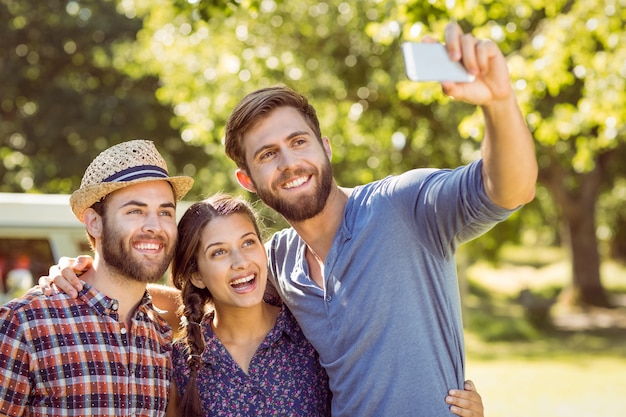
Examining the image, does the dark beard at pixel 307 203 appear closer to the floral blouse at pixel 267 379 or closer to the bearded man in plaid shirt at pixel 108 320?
the bearded man in plaid shirt at pixel 108 320

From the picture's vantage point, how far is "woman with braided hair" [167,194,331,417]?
2.89 meters

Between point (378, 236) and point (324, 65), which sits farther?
point (324, 65)

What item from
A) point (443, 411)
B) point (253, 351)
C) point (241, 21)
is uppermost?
point (241, 21)

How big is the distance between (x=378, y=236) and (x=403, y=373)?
0.44 meters

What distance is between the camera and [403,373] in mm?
2561

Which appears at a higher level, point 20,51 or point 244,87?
point 20,51

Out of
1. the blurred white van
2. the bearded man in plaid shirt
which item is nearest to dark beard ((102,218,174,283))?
the bearded man in plaid shirt

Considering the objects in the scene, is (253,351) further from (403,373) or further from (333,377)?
(403,373)

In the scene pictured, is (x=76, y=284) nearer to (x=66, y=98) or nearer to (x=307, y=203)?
(x=307, y=203)

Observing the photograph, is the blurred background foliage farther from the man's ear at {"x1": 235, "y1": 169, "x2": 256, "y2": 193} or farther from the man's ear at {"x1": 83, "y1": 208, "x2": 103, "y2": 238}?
the man's ear at {"x1": 83, "y1": 208, "x2": 103, "y2": 238}

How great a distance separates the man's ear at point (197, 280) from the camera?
3072 mm

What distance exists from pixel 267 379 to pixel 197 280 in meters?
0.46

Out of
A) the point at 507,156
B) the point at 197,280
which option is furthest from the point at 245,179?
the point at 507,156

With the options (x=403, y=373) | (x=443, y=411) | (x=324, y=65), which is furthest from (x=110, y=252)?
(x=324, y=65)
